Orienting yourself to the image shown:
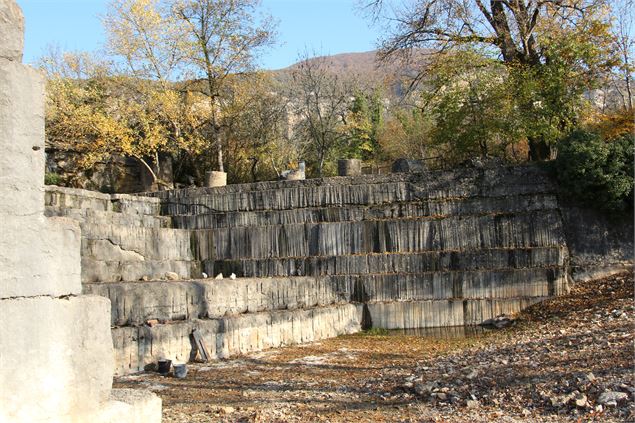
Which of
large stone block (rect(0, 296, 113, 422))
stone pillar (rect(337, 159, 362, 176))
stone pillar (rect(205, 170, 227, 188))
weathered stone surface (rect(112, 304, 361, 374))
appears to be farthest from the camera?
stone pillar (rect(205, 170, 227, 188))

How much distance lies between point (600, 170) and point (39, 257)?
13.8 m

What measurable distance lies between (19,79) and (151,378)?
221 inches

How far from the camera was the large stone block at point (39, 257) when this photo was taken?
3.77m

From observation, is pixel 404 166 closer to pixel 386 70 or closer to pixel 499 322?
pixel 499 322

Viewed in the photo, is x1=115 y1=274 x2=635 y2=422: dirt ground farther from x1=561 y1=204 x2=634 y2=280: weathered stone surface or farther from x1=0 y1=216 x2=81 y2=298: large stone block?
x1=561 y1=204 x2=634 y2=280: weathered stone surface

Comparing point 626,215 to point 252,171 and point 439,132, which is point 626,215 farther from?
point 252,171

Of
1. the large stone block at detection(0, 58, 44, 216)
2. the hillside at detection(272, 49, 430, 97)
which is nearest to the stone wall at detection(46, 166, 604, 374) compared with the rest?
the large stone block at detection(0, 58, 44, 216)

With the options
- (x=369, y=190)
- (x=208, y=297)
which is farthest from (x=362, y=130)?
(x=208, y=297)

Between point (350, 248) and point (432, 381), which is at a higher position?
point (350, 248)

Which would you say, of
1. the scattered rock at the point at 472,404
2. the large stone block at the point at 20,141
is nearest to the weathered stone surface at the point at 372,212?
the scattered rock at the point at 472,404

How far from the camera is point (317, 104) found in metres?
34.0

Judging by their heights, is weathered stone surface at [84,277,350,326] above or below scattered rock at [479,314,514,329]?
above

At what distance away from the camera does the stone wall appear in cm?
1209

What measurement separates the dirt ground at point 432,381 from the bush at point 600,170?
3.92m
